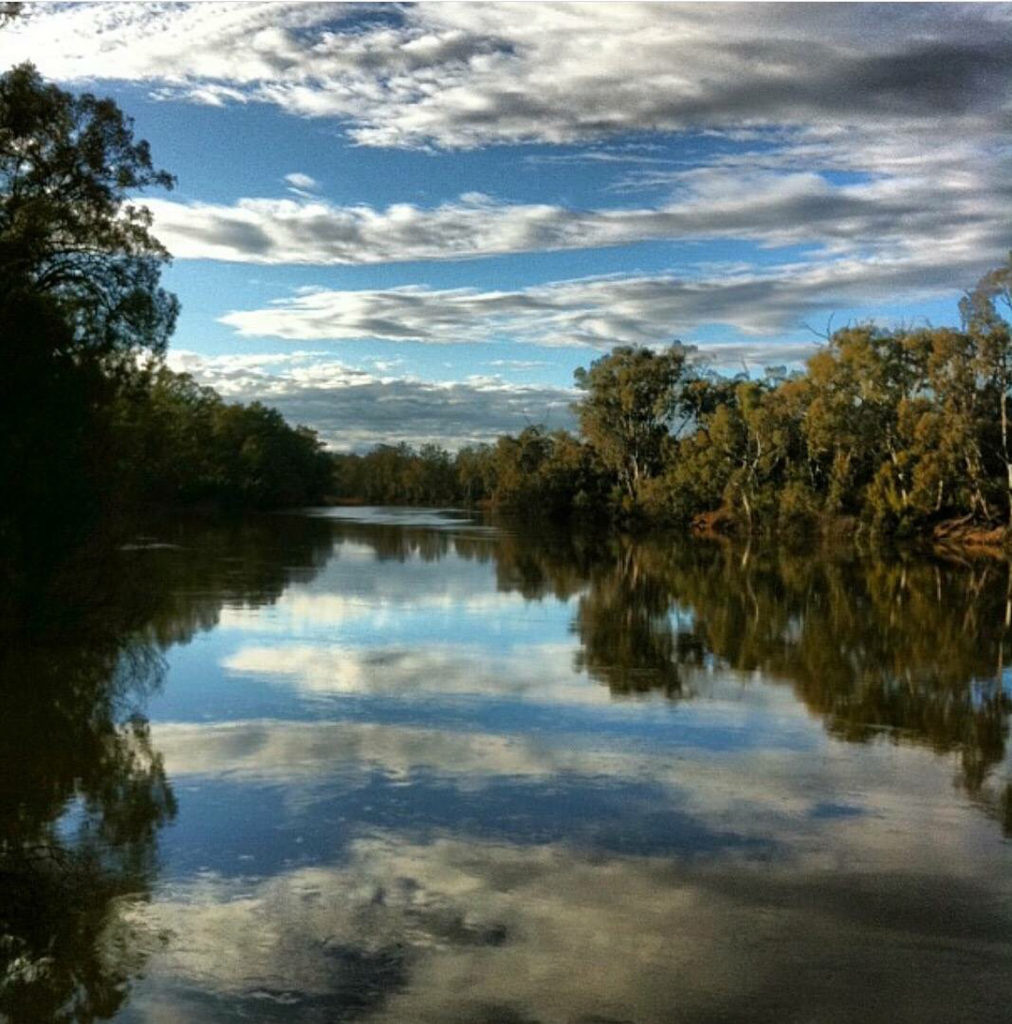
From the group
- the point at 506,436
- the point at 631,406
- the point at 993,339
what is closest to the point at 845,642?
the point at 993,339

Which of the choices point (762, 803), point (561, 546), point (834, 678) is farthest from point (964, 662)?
point (561, 546)

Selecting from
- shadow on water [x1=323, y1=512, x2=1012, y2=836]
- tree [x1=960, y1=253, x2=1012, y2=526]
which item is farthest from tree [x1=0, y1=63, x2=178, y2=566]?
tree [x1=960, y1=253, x2=1012, y2=526]

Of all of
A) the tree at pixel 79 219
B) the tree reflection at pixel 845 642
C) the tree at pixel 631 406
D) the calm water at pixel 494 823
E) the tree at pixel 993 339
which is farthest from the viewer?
the tree at pixel 631 406

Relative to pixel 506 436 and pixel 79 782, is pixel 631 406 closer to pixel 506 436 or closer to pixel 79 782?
pixel 506 436

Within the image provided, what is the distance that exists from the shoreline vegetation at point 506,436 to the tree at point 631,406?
17 cm

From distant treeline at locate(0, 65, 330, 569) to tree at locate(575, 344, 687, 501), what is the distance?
56471 mm

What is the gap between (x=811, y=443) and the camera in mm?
61875

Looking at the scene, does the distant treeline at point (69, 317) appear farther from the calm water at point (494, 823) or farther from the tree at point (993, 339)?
the tree at point (993, 339)

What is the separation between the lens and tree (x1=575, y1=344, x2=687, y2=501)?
263 ft

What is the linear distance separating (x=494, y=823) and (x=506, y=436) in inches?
3872

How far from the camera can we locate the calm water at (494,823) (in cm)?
607

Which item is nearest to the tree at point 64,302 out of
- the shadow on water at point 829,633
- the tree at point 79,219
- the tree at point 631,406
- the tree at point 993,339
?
the tree at point 79,219

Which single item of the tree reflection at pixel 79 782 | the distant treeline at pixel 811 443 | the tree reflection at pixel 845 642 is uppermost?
the distant treeline at pixel 811 443

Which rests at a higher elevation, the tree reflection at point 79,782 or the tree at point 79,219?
the tree at point 79,219
